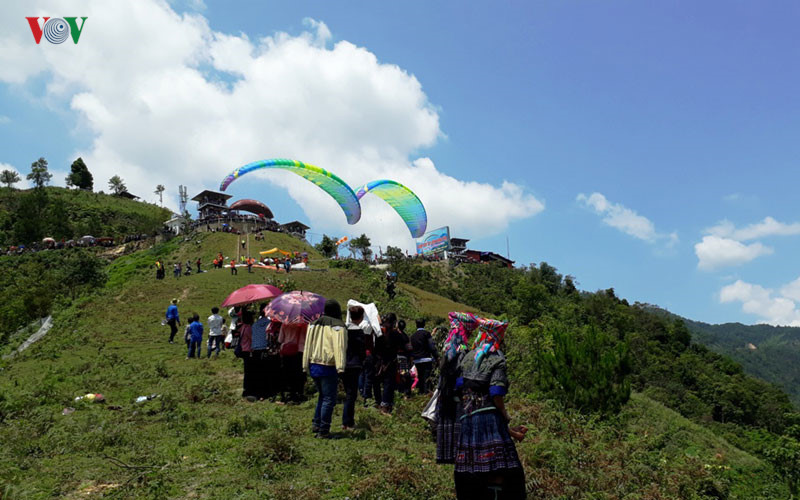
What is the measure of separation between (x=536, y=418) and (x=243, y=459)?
21.4 feet

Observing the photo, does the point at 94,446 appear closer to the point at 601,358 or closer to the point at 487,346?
the point at 487,346

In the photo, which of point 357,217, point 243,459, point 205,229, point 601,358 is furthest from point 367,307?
point 205,229

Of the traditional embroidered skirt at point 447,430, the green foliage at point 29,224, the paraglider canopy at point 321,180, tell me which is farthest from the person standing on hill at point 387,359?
the green foliage at point 29,224

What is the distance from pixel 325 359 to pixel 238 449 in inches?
62.0

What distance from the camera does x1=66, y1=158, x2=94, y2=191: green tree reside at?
100m

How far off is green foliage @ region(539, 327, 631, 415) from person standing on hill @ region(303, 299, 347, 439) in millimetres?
8510

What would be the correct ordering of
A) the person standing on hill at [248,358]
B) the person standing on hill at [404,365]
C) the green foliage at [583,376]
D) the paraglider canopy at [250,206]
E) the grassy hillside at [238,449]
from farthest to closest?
the paraglider canopy at [250,206] → the green foliage at [583,376] → the person standing on hill at [248,358] → the person standing on hill at [404,365] → the grassy hillside at [238,449]

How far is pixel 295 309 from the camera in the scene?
8.76 metres

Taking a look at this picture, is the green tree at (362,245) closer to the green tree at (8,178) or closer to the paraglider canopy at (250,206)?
the paraglider canopy at (250,206)

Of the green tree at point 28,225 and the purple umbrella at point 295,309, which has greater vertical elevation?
the green tree at point 28,225

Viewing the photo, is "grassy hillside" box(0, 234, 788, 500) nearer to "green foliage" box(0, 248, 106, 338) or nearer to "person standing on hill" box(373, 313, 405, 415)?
"person standing on hill" box(373, 313, 405, 415)

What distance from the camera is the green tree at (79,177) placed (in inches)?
3957

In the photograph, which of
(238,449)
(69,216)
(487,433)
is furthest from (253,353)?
(69,216)

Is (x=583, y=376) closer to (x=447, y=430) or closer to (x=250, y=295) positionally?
(x=250, y=295)
